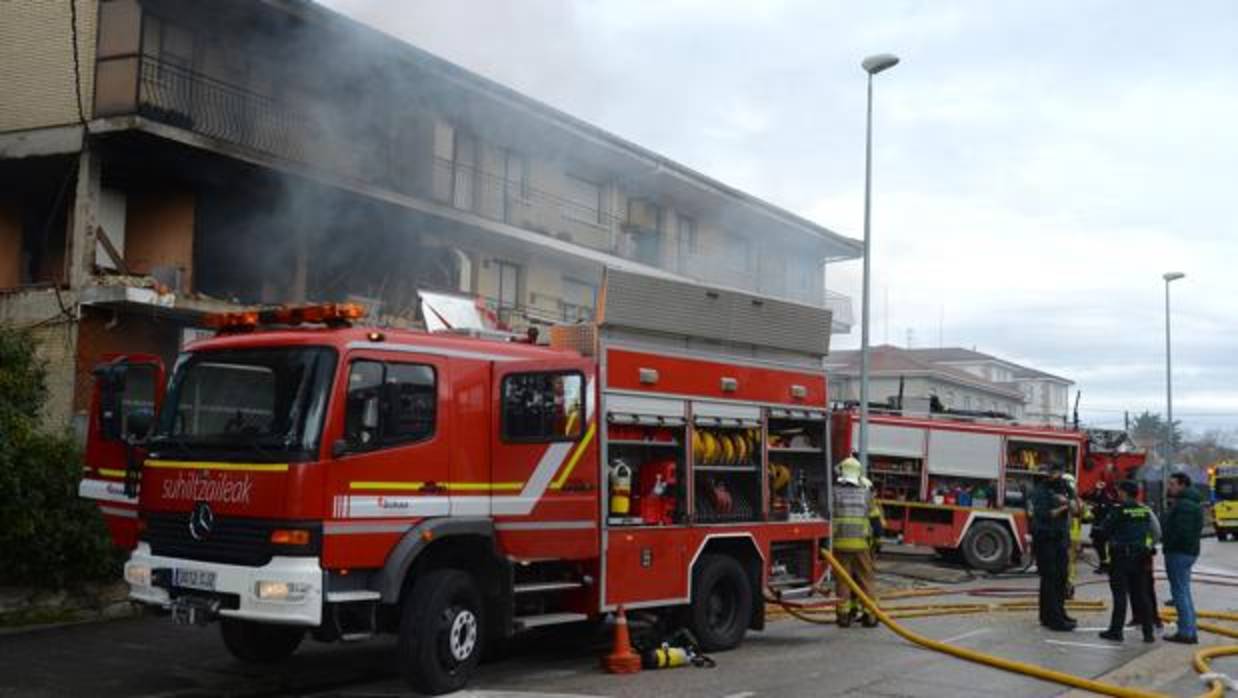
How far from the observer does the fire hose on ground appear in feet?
25.3

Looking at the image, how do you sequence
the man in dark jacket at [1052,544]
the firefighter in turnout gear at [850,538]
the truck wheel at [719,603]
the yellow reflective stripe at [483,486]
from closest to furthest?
the yellow reflective stripe at [483,486] < the truck wheel at [719,603] < the firefighter in turnout gear at [850,538] < the man in dark jacket at [1052,544]

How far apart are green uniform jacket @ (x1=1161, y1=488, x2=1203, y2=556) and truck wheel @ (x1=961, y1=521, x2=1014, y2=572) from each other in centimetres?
744

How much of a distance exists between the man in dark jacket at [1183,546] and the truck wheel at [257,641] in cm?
761

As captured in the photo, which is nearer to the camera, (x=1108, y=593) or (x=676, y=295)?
(x=676, y=295)

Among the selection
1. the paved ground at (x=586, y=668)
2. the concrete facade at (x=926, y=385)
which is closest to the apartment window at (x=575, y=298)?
the paved ground at (x=586, y=668)

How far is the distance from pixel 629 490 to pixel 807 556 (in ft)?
8.29

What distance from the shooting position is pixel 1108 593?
14742 mm

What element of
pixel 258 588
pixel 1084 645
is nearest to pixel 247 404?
pixel 258 588

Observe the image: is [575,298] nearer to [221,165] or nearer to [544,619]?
[221,165]

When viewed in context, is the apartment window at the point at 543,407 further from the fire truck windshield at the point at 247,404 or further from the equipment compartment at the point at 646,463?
the fire truck windshield at the point at 247,404

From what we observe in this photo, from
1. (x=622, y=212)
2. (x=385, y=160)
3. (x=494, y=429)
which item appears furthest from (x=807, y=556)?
(x=622, y=212)

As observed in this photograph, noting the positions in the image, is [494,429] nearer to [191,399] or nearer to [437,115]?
[191,399]

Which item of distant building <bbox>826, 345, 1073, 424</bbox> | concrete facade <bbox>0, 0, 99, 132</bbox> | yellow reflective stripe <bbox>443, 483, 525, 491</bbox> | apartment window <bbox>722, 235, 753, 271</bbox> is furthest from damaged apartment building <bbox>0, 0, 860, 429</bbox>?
distant building <bbox>826, 345, 1073, 424</bbox>

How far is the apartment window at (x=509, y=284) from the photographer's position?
22.2 m
